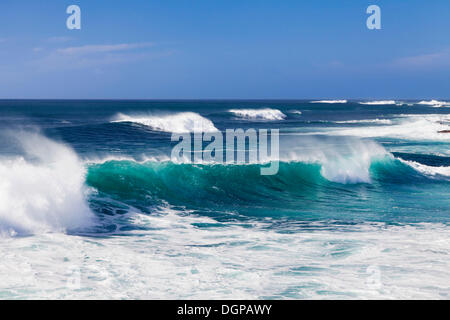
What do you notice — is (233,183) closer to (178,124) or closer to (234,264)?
(234,264)

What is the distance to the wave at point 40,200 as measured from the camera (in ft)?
30.4

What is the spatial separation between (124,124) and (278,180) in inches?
1073

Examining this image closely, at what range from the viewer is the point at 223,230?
9.70 metres

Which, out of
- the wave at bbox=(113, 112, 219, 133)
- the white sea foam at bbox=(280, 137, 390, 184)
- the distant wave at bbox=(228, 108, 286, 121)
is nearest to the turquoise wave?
the white sea foam at bbox=(280, 137, 390, 184)

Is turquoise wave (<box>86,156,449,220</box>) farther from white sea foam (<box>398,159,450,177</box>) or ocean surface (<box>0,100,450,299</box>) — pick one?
white sea foam (<box>398,159,450,177</box>)

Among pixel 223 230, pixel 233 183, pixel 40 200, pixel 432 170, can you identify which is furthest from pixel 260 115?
pixel 223 230

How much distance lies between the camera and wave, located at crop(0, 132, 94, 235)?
9.26m

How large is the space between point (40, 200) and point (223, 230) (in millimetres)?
3657

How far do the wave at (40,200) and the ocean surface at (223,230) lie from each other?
31mm

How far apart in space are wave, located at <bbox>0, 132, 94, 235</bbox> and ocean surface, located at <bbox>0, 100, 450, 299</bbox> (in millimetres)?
31

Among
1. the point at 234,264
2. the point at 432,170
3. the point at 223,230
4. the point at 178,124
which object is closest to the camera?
the point at 234,264

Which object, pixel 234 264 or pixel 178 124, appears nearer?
pixel 234 264

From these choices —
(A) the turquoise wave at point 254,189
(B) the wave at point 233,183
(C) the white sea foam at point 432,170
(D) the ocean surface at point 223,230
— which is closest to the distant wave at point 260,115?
(C) the white sea foam at point 432,170
